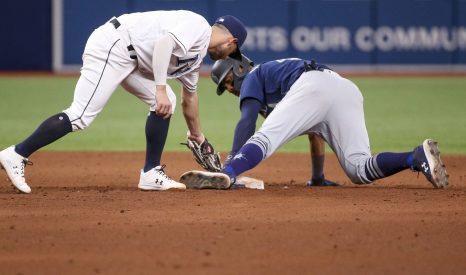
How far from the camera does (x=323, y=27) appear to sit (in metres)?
21.7

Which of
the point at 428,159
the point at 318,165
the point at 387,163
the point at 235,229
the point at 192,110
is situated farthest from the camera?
the point at 192,110

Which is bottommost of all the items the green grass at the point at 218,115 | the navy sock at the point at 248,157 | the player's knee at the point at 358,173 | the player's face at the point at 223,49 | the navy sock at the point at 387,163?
the green grass at the point at 218,115

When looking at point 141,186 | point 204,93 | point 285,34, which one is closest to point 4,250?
point 141,186

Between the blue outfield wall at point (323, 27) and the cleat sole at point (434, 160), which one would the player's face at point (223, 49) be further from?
the blue outfield wall at point (323, 27)

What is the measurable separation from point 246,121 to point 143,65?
792 millimetres

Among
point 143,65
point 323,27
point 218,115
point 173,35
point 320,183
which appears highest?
point 173,35

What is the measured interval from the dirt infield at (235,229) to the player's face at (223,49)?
0.94 meters

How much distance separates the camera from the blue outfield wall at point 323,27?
2150cm

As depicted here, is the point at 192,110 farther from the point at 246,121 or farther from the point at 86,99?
the point at 86,99

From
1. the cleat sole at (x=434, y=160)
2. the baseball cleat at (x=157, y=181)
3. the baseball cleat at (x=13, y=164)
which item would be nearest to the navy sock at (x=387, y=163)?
the cleat sole at (x=434, y=160)

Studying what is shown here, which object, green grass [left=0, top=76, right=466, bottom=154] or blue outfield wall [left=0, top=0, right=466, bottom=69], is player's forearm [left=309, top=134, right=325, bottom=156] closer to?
green grass [left=0, top=76, right=466, bottom=154]

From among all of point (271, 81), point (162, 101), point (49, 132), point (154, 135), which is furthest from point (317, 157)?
point (49, 132)

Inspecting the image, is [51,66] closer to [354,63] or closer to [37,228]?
[354,63]

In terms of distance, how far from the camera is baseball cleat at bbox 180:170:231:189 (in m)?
6.46
